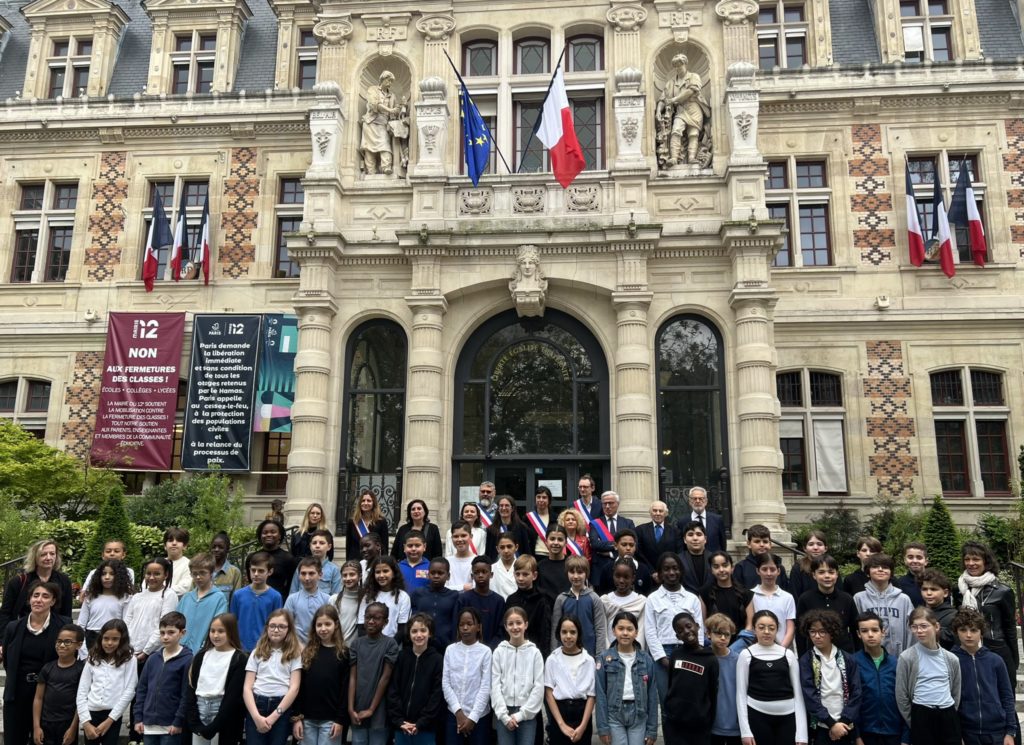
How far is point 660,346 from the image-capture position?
1606 centimetres

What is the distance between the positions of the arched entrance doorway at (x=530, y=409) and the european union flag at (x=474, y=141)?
9.46 feet

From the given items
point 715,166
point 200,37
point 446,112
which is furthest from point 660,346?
point 200,37

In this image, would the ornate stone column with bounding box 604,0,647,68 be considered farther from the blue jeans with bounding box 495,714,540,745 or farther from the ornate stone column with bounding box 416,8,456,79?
the blue jeans with bounding box 495,714,540,745

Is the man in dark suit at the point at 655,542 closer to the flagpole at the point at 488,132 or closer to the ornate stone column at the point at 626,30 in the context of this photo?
the flagpole at the point at 488,132

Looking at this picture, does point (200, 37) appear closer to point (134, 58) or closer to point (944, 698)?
point (134, 58)

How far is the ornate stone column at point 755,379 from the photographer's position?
14.7 m

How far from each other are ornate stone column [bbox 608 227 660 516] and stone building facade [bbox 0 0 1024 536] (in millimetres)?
57

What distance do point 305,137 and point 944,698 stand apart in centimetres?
2010

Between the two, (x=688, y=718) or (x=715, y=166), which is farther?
(x=715, y=166)

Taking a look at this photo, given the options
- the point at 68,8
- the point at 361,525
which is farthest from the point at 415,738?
the point at 68,8

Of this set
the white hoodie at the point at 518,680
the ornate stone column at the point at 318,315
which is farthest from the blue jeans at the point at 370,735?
the ornate stone column at the point at 318,315

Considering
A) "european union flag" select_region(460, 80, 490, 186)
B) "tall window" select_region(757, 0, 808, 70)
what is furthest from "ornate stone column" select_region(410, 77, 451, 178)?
"tall window" select_region(757, 0, 808, 70)

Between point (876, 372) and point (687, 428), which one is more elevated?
point (876, 372)

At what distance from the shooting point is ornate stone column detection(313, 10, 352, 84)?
17.7 metres
